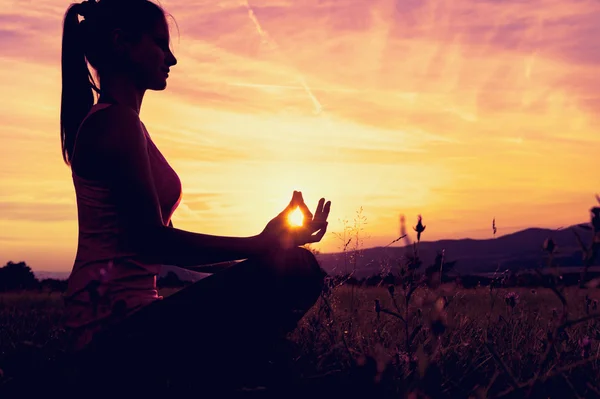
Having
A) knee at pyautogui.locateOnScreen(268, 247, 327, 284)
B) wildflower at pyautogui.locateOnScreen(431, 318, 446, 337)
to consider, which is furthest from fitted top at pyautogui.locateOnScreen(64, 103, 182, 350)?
wildflower at pyautogui.locateOnScreen(431, 318, 446, 337)

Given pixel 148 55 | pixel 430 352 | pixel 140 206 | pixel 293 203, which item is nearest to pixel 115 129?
pixel 140 206

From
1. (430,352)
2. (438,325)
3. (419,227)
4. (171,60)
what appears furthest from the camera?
(430,352)

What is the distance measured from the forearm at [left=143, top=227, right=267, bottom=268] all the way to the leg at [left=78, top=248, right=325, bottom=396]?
0.30 feet

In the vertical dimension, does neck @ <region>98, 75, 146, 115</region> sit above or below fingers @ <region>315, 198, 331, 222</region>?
above

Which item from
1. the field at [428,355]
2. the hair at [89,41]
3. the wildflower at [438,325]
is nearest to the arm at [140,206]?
the hair at [89,41]

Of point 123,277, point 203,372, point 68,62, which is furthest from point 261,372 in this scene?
point 68,62

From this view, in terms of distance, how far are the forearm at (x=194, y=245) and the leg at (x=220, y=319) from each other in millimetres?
90

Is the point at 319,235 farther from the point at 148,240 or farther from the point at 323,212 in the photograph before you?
the point at 148,240

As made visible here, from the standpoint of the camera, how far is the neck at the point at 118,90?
3.82 metres

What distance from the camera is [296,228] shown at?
3662 mm

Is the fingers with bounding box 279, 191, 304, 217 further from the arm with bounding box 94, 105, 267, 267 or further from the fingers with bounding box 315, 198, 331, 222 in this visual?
the arm with bounding box 94, 105, 267, 267

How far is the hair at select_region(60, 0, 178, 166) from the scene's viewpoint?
3811 millimetres

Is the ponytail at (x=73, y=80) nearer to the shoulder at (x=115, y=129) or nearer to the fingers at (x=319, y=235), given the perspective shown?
the shoulder at (x=115, y=129)

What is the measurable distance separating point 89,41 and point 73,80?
Result: 0.24 meters
